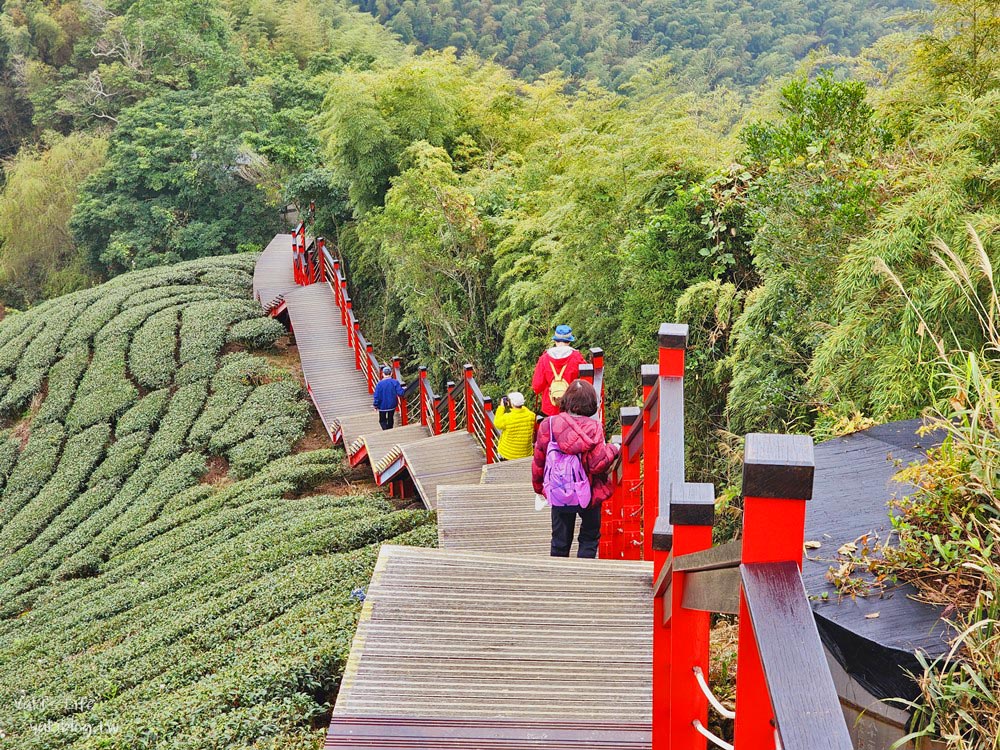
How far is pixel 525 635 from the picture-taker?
10.3 ft

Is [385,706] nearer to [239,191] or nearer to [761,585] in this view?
[761,585]

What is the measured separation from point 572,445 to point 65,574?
848 centimetres

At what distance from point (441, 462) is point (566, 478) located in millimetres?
4999

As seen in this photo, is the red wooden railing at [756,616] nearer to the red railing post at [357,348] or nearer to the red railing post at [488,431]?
the red railing post at [488,431]

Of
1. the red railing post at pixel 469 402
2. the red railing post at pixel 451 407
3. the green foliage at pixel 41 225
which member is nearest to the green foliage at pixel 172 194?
the green foliage at pixel 41 225

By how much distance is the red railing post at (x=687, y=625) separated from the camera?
Answer: 6.33 ft

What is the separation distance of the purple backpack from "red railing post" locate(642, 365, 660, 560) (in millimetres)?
425

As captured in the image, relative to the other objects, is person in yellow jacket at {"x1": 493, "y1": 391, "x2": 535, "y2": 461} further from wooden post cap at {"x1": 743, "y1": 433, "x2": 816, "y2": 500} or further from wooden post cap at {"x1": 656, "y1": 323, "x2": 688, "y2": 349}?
wooden post cap at {"x1": 743, "y1": 433, "x2": 816, "y2": 500}

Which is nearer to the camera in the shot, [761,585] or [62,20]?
[761,585]

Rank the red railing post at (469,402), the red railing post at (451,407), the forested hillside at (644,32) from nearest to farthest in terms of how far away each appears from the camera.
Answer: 1. the red railing post at (469,402)
2. the red railing post at (451,407)
3. the forested hillside at (644,32)

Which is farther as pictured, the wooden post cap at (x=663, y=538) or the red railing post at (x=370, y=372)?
the red railing post at (x=370, y=372)

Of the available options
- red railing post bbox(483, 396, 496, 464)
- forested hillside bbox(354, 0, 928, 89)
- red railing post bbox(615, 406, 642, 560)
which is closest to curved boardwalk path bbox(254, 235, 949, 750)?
red railing post bbox(615, 406, 642, 560)

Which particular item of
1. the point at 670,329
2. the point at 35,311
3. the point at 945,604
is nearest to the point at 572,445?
the point at 670,329

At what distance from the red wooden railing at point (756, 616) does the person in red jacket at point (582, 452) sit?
146cm
